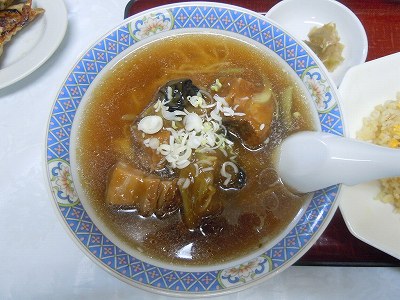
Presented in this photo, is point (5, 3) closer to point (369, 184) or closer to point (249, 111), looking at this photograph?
point (249, 111)

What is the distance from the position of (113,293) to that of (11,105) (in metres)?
1.12

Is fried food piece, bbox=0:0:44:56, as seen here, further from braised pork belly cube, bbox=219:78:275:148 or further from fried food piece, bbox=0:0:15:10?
braised pork belly cube, bbox=219:78:275:148

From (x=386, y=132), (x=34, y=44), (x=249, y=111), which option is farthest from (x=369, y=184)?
(x=34, y=44)

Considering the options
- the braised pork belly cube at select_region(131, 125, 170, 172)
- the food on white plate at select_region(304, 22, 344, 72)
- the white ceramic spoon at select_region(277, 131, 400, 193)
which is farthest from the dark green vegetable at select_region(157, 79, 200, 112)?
the food on white plate at select_region(304, 22, 344, 72)

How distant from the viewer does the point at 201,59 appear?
179 cm

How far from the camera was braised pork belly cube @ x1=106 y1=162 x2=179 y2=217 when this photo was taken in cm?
148

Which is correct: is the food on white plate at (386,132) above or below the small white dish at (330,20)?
below

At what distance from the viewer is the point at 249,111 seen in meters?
1.59

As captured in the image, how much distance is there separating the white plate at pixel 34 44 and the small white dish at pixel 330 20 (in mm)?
1156

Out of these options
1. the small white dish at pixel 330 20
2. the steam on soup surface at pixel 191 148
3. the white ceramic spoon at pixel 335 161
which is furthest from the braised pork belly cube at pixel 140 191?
the small white dish at pixel 330 20

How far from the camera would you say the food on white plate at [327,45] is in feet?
6.70

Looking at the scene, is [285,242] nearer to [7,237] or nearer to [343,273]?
[343,273]

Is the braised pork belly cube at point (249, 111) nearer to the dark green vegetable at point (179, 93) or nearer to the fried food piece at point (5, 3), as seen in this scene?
the dark green vegetable at point (179, 93)

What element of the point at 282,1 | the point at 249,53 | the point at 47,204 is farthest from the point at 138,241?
the point at 282,1
